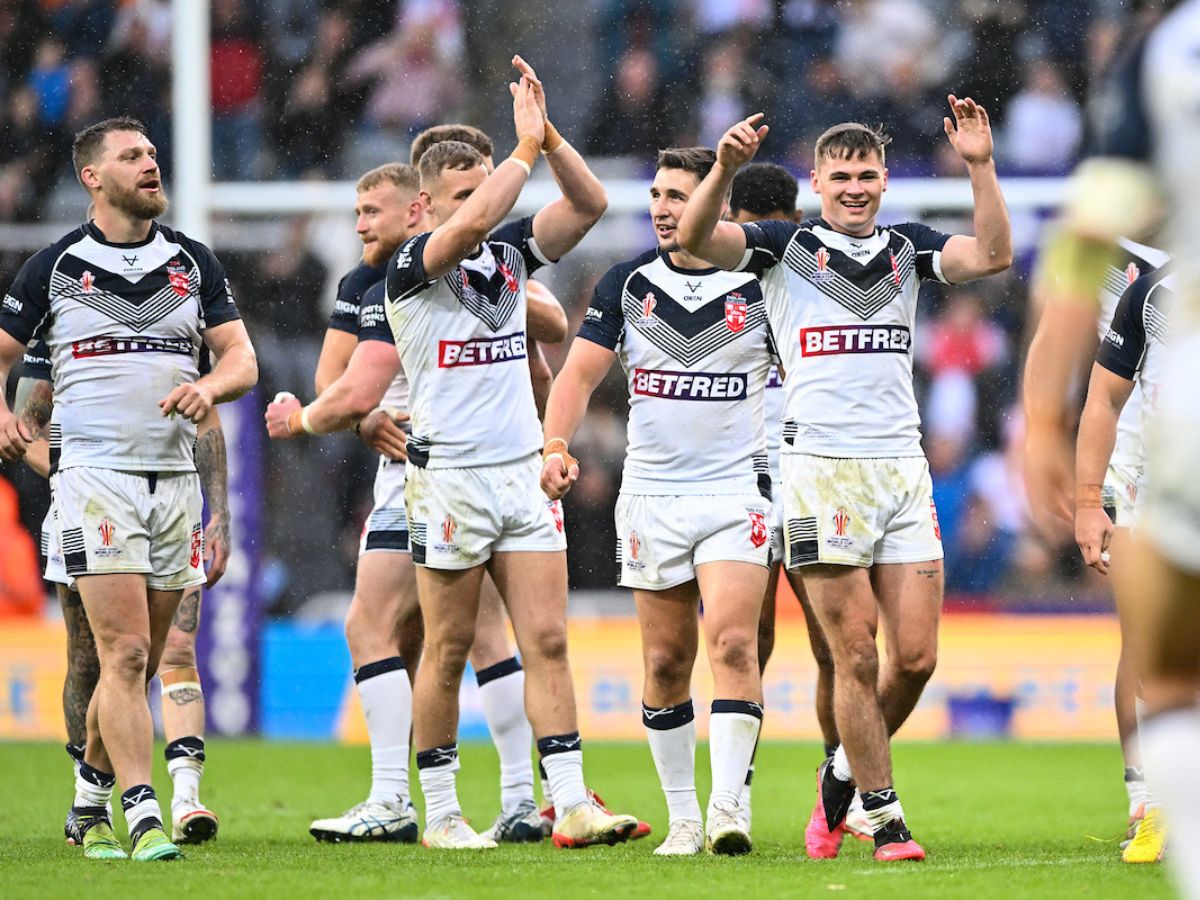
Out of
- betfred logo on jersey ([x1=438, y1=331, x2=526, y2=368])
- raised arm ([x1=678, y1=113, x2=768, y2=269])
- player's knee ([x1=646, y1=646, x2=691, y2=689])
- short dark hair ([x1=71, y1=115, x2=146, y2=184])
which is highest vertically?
short dark hair ([x1=71, y1=115, x2=146, y2=184])

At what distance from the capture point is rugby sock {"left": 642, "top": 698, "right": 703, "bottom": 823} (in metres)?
6.57

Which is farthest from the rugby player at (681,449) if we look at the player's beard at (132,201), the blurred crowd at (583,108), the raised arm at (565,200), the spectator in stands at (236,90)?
the spectator in stands at (236,90)

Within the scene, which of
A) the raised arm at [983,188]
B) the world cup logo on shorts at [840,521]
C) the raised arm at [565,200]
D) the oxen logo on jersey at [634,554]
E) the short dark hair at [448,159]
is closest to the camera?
the raised arm at [983,188]

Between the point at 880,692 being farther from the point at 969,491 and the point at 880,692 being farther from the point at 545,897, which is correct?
the point at 969,491

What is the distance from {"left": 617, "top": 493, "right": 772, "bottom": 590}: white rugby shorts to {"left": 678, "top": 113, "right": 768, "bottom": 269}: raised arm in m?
0.87

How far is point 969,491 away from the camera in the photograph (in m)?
14.4

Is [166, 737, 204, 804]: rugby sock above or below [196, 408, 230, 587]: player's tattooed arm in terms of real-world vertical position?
below

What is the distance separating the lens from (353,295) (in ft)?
25.6

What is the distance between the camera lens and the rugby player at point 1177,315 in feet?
10.2

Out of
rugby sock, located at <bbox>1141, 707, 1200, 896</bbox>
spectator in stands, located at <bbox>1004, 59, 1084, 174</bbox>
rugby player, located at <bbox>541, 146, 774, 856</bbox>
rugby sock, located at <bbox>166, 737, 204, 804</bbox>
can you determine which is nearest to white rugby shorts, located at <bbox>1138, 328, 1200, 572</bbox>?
rugby sock, located at <bbox>1141, 707, 1200, 896</bbox>

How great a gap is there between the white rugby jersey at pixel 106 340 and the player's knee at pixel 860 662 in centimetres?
257

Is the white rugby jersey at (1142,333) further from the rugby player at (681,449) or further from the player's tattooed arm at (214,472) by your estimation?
the player's tattooed arm at (214,472)

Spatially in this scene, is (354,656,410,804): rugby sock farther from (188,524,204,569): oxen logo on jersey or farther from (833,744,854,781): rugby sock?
(833,744,854,781): rugby sock

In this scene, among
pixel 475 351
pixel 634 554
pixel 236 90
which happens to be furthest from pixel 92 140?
pixel 236 90
